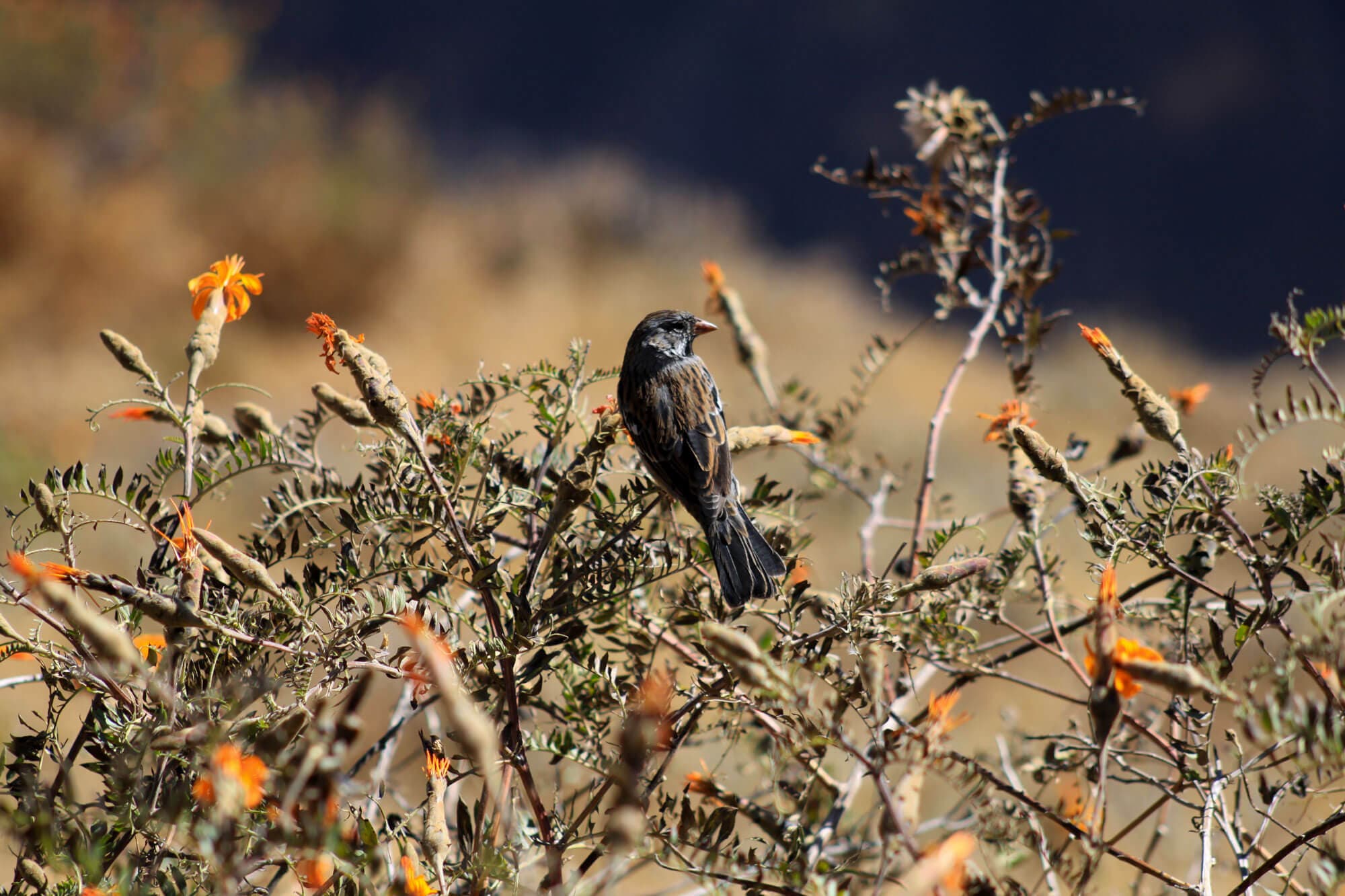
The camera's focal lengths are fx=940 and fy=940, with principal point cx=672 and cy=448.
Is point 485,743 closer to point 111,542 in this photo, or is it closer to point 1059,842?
point 1059,842

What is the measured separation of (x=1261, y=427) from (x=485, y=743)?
620mm

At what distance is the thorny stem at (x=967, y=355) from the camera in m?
1.04

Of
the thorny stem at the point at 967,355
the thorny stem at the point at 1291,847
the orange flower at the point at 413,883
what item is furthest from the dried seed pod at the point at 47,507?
the thorny stem at the point at 1291,847

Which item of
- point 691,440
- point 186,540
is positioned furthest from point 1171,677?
Answer: point 691,440

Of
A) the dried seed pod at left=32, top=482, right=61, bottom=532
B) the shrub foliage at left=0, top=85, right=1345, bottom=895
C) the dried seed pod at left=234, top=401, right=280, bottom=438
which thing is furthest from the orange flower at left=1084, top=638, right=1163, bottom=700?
the dried seed pod at left=234, top=401, right=280, bottom=438

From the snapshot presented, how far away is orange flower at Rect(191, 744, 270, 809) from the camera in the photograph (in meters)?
0.38

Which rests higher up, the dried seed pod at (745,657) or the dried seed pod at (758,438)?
the dried seed pod at (758,438)

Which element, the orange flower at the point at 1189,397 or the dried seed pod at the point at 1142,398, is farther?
the orange flower at the point at 1189,397

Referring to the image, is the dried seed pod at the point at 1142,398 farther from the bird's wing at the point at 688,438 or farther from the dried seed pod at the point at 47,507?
the dried seed pod at the point at 47,507

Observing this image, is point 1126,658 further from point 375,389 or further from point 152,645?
point 152,645

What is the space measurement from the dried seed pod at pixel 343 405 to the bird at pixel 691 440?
239 mm

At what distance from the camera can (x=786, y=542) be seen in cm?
90

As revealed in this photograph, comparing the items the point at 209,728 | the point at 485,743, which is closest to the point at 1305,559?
the point at 485,743

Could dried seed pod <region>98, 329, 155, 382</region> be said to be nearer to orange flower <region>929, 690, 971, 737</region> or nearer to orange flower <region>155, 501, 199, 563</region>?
orange flower <region>155, 501, 199, 563</region>
